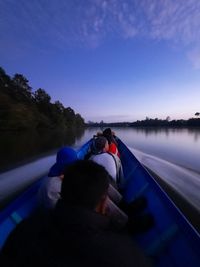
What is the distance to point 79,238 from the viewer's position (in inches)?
48.4

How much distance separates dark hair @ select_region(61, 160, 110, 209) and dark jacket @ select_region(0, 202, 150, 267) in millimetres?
56

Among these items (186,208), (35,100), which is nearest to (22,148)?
(186,208)

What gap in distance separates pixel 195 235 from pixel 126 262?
113cm

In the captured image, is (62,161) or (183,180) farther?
(183,180)

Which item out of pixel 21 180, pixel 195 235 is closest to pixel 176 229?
pixel 195 235

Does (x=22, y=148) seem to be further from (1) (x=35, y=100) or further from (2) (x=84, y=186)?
(1) (x=35, y=100)

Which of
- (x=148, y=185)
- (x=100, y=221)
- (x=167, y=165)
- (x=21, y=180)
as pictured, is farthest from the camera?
(x=167, y=165)

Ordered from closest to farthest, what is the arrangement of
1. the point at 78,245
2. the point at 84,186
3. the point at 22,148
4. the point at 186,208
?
the point at 78,245
the point at 84,186
the point at 186,208
the point at 22,148

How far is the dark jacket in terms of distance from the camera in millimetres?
1217

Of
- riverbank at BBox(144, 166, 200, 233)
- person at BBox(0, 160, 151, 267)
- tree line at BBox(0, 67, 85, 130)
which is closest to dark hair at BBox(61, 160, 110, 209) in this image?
person at BBox(0, 160, 151, 267)

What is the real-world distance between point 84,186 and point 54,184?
1.49 metres

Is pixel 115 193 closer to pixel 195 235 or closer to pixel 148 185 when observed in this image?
pixel 148 185

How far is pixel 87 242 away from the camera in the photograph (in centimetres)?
122

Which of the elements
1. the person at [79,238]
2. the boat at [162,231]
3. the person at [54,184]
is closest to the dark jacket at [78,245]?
the person at [79,238]
